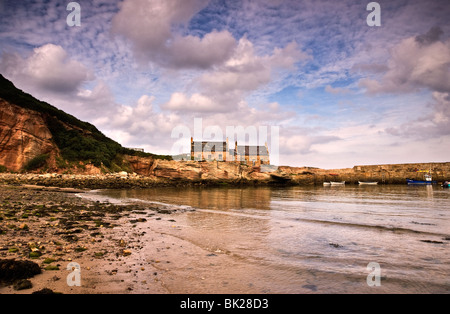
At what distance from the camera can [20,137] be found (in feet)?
139

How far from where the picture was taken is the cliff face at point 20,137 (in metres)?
40.3

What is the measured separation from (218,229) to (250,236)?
1.88 meters

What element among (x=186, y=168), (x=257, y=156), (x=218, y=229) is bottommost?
(x=218, y=229)

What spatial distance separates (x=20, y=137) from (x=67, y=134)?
12.6m

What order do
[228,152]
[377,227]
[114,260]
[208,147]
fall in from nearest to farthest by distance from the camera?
[114,260]
[377,227]
[208,147]
[228,152]

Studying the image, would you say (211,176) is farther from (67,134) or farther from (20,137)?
(20,137)

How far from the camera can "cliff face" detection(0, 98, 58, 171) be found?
40.3 meters

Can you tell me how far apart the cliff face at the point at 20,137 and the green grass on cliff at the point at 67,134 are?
2223mm

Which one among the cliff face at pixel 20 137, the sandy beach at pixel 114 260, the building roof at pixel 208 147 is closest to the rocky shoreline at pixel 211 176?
the cliff face at pixel 20 137

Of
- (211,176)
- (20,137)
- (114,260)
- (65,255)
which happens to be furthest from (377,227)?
(20,137)

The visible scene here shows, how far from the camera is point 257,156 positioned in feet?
324
